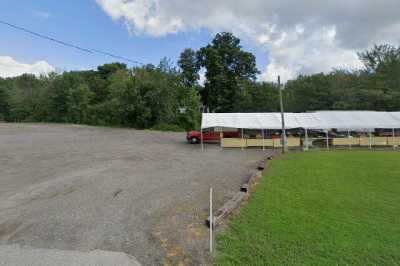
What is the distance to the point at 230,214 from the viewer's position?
5.48 meters

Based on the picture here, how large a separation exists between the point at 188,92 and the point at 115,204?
104 ft

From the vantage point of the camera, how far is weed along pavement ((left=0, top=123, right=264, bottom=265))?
4113mm

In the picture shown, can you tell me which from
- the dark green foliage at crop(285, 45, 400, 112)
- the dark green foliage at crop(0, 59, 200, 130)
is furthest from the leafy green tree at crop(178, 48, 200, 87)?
the dark green foliage at crop(285, 45, 400, 112)

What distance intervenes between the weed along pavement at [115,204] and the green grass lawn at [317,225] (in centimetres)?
78

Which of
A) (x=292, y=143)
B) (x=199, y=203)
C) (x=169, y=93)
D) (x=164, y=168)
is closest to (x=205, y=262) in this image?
(x=199, y=203)

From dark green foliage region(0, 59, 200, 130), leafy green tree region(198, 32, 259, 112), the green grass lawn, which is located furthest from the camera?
leafy green tree region(198, 32, 259, 112)

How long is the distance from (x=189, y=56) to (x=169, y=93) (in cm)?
1516

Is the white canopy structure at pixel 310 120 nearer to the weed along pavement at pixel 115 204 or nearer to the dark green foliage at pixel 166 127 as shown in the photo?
the weed along pavement at pixel 115 204

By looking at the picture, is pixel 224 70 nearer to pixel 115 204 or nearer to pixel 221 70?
pixel 221 70

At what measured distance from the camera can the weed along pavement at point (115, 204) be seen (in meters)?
4.11

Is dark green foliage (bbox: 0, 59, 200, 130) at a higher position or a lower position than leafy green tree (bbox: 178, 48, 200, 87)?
lower

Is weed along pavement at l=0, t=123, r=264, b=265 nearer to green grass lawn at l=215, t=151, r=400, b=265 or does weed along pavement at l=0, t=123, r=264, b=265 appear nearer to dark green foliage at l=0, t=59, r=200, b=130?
green grass lawn at l=215, t=151, r=400, b=265

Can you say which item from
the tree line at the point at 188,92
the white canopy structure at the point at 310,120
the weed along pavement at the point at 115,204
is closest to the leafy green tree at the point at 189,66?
the tree line at the point at 188,92

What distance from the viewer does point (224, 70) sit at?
Result: 43406 millimetres
